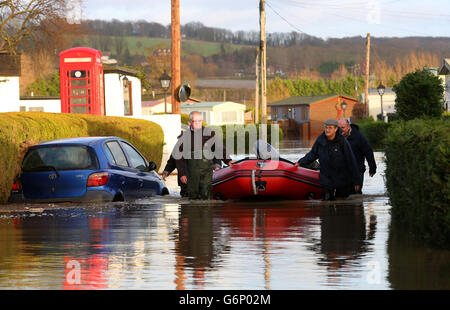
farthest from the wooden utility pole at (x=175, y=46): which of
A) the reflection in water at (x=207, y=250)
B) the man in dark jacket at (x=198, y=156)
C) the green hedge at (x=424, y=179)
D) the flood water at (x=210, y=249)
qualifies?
the green hedge at (x=424, y=179)

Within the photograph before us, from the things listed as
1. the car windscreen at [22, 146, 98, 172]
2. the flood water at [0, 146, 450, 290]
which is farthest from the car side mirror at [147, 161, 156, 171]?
the car windscreen at [22, 146, 98, 172]

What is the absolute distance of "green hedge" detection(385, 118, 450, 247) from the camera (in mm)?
9644

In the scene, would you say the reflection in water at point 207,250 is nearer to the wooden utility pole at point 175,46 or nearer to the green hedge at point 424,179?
the green hedge at point 424,179

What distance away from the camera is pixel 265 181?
17500 mm

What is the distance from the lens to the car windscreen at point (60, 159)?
15336 millimetres

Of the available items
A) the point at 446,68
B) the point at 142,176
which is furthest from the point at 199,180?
the point at 446,68

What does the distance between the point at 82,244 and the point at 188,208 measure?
5.08 m

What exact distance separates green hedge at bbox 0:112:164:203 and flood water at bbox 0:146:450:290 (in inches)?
30.5

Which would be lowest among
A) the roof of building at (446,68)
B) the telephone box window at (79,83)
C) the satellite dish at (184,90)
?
the satellite dish at (184,90)

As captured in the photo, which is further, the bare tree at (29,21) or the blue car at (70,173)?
the bare tree at (29,21)

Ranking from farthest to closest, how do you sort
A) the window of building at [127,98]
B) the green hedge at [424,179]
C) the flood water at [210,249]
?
the window of building at [127,98] < the green hedge at [424,179] < the flood water at [210,249]

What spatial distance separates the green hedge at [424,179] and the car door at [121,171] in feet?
16.8

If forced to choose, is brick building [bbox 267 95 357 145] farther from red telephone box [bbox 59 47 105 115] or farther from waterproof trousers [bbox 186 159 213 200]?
waterproof trousers [bbox 186 159 213 200]
